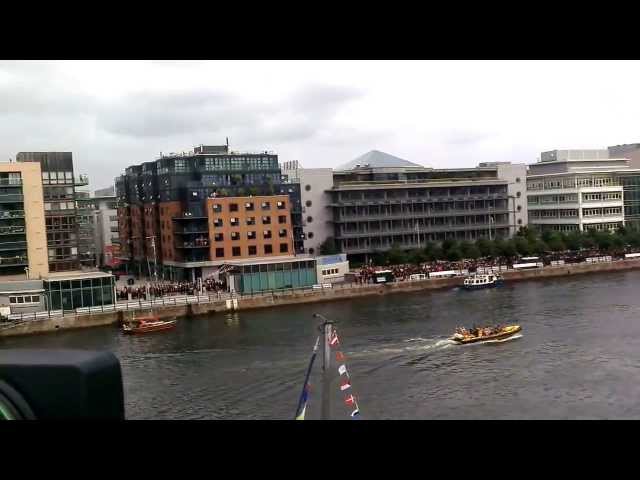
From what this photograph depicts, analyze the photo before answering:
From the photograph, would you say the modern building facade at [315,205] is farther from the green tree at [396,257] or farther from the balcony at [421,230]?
the green tree at [396,257]

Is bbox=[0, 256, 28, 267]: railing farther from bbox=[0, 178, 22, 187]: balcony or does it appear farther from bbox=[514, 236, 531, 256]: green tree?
bbox=[514, 236, 531, 256]: green tree

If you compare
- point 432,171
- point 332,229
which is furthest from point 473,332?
point 432,171

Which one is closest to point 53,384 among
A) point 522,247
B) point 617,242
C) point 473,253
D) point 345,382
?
point 345,382

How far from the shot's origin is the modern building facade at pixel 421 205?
14.9 metres

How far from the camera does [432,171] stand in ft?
52.8

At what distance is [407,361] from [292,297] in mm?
5415

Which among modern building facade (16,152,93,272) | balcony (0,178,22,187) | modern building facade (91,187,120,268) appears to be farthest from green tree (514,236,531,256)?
modern building facade (91,187,120,268)

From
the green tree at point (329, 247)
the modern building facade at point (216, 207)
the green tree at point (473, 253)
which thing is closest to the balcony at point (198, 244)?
the modern building facade at point (216, 207)

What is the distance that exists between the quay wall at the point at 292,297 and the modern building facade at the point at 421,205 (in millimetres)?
2549

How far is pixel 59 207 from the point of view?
1274 centimetres

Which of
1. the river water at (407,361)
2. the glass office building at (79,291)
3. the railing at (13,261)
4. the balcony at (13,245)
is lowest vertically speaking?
the river water at (407,361)
